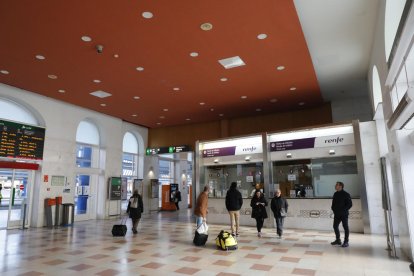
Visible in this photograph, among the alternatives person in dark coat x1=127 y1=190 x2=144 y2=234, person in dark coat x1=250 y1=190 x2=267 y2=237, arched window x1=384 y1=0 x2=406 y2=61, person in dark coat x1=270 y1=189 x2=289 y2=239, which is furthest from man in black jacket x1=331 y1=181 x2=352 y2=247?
person in dark coat x1=127 y1=190 x2=144 y2=234

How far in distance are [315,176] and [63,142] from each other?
836cm

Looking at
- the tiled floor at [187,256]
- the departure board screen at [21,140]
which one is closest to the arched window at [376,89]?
the tiled floor at [187,256]

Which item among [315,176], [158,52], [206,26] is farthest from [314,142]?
[158,52]

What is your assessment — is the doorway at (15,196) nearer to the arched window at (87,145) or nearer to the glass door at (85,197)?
the glass door at (85,197)

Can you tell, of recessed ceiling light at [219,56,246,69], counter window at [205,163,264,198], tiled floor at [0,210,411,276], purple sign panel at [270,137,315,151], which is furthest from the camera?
counter window at [205,163,264,198]

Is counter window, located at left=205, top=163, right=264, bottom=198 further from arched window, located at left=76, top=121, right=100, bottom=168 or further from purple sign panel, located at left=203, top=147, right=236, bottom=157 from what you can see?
arched window, located at left=76, top=121, right=100, bottom=168

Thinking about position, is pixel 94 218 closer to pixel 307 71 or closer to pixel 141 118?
pixel 141 118

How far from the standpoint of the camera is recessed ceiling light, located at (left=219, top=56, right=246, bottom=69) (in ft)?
22.7

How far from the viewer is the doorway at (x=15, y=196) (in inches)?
344

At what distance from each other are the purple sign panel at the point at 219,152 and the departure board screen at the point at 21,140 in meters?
5.40

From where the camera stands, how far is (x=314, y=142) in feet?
28.4

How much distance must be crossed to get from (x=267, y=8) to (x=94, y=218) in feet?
32.8

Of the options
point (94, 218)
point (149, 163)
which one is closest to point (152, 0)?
point (94, 218)

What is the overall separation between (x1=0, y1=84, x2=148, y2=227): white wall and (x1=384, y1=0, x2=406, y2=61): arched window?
950 centimetres
